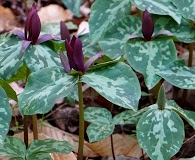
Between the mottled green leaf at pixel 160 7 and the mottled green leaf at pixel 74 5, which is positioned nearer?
the mottled green leaf at pixel 160 7

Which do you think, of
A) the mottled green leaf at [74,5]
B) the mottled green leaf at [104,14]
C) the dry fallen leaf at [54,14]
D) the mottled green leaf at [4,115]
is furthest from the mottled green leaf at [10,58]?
the dry fallen leaf at [54,14]

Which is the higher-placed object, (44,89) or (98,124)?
(44,89)

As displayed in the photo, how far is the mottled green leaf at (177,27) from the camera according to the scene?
1399 millimetres

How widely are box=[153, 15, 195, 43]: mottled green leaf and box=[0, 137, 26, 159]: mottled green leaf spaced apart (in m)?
0.53

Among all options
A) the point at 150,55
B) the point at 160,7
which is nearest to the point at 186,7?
Answer: the point at 160,7

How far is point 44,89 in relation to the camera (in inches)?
42.9

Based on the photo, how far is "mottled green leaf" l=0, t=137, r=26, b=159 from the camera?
1.18m

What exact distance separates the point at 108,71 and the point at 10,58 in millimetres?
250

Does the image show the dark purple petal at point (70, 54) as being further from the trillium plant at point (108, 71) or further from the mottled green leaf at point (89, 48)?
the mottled green leaf at point (89, 48)

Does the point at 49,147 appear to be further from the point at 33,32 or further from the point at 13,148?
the point at 33,32

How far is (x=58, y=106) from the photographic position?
1880mm

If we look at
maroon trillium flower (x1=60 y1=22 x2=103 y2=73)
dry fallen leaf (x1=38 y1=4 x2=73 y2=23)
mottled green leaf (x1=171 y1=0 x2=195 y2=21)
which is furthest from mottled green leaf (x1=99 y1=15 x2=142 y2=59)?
dry fallen leaf (x1=38 y1=4 x2=73 y2=23)

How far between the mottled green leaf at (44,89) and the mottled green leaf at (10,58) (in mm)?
97

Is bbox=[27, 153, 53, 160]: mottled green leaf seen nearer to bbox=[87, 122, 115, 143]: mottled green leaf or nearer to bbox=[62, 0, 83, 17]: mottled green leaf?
bbox=[87, 122, 115, 143]: mottled green leaf
